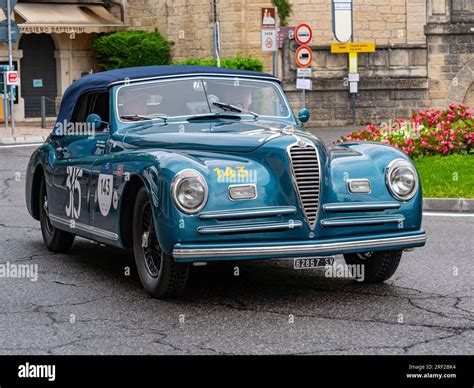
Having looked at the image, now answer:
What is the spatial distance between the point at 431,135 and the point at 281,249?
36.4 ft

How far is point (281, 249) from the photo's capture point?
7.98 meters

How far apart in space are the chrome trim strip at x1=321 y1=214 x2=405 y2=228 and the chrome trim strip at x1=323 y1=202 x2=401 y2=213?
0.21ft

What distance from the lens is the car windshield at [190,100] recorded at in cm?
971

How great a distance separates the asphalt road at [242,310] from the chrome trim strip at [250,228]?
1.81ft

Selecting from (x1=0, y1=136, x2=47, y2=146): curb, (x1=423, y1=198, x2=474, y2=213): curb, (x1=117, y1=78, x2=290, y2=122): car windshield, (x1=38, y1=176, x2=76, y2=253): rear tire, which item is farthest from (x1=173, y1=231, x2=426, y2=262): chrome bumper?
(x1=0, y1=136, x2=47, y2=146): curb

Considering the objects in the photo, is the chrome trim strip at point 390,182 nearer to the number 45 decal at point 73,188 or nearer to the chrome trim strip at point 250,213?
the chrome trim strip at point 250,213

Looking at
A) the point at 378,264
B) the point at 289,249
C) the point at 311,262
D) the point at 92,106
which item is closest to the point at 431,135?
the point at 92,106

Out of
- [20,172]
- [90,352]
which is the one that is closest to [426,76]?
[20,172]

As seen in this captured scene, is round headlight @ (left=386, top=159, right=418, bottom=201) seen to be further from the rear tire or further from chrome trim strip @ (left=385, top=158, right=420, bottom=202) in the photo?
the rear tire

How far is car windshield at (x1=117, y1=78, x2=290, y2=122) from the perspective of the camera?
9711 millimetres

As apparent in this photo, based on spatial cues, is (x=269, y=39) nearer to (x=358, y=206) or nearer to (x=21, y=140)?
(x=21, y=140)

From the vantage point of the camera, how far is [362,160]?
28.5ft
